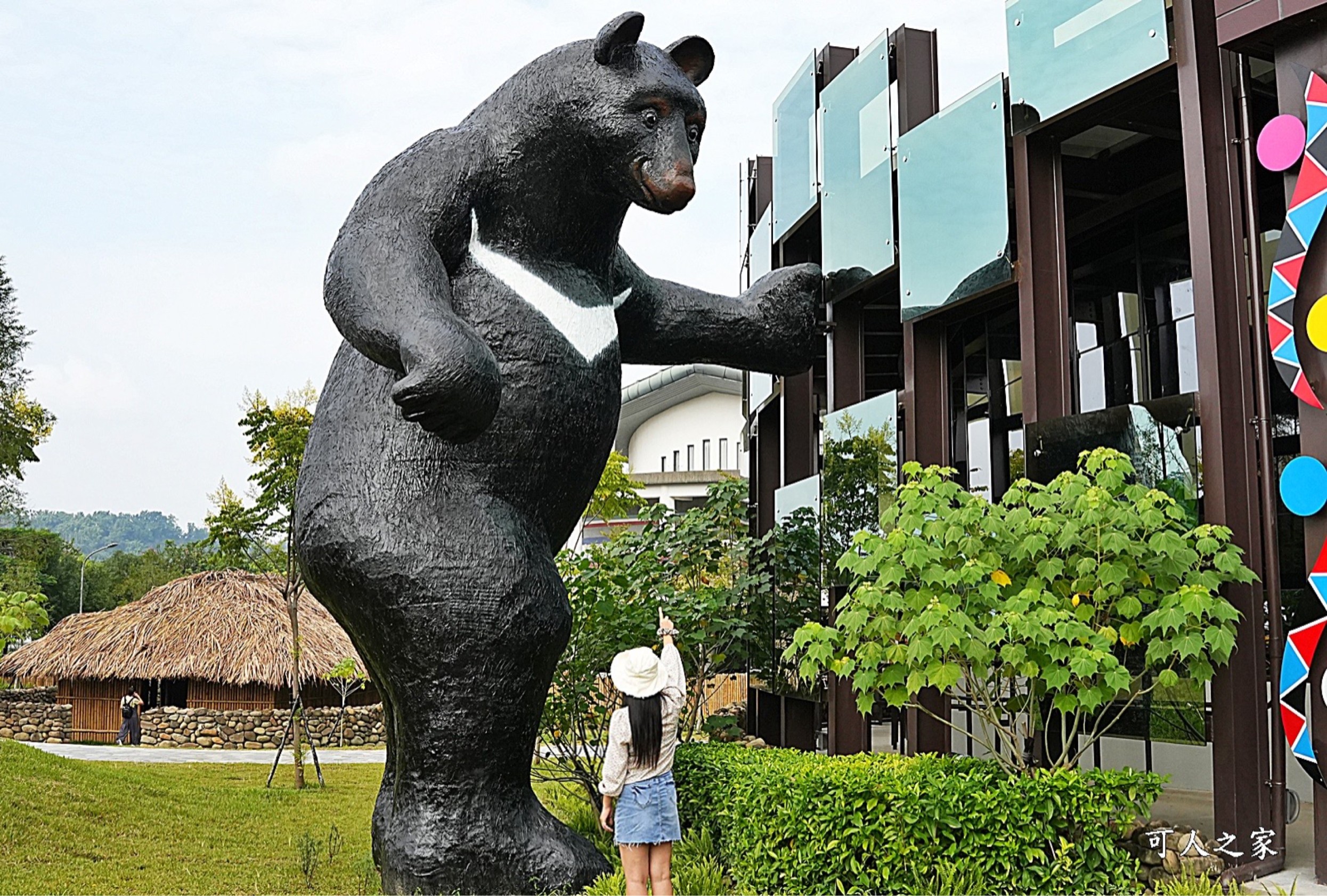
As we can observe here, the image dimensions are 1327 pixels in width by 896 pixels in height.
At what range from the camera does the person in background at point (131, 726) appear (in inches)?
718

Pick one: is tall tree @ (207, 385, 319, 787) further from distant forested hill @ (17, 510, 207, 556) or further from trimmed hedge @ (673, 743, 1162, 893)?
distant forested hill @ (17, 510, 207, 556)

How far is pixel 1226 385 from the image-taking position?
15.4 ft

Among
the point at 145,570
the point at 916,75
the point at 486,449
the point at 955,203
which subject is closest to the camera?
the point at 486,449

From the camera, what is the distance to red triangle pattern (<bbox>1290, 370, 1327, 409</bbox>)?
4.19m

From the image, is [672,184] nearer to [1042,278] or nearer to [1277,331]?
[1277,331]

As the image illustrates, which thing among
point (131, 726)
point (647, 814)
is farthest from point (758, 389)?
point (131, 726)

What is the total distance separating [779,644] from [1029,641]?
354cm

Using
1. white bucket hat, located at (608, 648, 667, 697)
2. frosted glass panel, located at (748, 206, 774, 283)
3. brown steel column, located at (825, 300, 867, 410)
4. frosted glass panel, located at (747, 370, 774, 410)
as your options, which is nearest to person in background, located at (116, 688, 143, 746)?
frosted glass panel, located at (747, 370, 774, 410)

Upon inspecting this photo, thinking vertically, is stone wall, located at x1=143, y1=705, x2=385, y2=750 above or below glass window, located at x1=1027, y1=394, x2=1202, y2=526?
below

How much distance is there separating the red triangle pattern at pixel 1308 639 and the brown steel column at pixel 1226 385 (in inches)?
11.4

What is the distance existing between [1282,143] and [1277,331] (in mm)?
690

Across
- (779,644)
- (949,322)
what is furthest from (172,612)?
(949,322)

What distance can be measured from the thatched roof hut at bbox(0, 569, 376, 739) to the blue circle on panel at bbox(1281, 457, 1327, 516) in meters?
15.2

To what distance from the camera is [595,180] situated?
3.42 metres
